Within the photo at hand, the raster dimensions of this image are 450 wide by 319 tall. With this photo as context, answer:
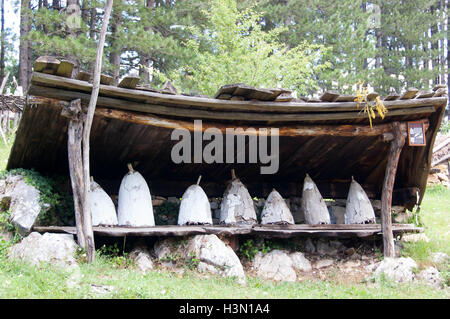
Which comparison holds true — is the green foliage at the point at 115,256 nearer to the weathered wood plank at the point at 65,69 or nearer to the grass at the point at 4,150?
the weathered wood plank at the point at 65,69

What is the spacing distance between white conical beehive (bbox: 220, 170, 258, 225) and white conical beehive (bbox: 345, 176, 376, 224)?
1.62 meters

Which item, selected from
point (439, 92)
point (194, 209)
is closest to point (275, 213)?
point (194, 209)

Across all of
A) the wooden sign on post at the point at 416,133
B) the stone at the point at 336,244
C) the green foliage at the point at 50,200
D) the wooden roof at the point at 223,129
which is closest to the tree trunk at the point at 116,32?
the wooden roof at the point at 223,129

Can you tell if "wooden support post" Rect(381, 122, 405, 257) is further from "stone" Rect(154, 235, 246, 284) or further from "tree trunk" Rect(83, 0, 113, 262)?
"tree trunk" Rect(83, 0, 113, 262)

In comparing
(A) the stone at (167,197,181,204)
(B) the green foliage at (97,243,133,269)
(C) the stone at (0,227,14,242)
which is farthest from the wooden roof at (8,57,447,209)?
(B) the green foliage at (97,243,133,269)

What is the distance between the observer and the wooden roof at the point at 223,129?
5801 mm

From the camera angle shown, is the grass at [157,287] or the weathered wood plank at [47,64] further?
the weathered wood plank at [47,64]

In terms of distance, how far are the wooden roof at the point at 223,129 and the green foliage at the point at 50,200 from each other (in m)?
0.21
